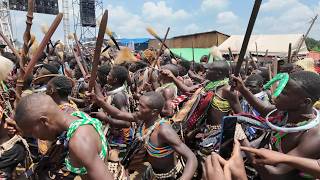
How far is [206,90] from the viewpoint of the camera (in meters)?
4.95

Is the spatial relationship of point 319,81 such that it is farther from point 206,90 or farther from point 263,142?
point 206,90

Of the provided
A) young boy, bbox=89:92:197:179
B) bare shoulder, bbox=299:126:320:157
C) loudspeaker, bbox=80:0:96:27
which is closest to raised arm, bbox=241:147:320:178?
bare shoulder, bbox=299:126:320:157

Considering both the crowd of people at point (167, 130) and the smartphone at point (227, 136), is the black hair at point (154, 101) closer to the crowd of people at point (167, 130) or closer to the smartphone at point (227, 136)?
the crowd of people at point (167, 130)

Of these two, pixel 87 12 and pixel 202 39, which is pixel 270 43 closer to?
pixel 202 39

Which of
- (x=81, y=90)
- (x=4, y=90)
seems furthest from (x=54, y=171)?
(x=81, y=90)

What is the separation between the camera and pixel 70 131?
2324 millimetres

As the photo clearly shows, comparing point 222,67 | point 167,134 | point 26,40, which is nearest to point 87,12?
point 222,67

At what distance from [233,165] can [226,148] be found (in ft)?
0.57

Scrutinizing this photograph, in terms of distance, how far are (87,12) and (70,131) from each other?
127ft

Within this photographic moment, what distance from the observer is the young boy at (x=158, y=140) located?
3303 mm

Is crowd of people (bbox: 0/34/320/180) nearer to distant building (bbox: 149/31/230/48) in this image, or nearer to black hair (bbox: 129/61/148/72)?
black hair (bbox: 129/61/148/72)

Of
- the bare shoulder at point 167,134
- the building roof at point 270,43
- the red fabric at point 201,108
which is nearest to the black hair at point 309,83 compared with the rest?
the bare shoulder at point 167,134

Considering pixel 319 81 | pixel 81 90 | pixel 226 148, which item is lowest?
pixel 81 90

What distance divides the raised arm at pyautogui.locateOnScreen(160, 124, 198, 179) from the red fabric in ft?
4.45
